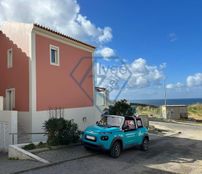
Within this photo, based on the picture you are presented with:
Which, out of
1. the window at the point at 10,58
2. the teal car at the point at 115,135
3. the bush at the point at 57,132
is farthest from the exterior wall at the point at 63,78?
the teal car at the point at 115,135

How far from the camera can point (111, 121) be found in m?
12.7

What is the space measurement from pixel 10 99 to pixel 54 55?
172 inches

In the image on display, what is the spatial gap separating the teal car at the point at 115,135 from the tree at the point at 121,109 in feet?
13.3

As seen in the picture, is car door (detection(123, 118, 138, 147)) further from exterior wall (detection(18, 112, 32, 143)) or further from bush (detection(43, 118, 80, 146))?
exterior wall (detection(18, 112, 32, 143))

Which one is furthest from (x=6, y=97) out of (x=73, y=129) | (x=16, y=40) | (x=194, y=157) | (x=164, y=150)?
(x=194, y=157)

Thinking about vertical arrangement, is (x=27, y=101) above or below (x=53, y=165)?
above

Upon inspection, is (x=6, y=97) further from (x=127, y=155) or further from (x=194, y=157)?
(x=194, y=157)

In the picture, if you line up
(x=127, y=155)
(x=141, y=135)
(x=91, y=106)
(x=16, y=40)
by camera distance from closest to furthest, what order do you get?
1. (x=127, y=155)
2. (x=141, y=135)
3. (x=16, y=40)
4. (x=91, y=106)

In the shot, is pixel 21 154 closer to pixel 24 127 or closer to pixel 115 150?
pixel 115 150

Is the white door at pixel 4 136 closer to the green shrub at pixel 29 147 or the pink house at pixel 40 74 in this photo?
the pink house at pixel 40 74

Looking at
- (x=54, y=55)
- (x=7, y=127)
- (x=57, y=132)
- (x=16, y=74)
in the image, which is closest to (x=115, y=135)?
(x=57, y=132)

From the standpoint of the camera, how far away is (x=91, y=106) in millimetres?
21172

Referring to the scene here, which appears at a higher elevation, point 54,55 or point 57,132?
point 54,55

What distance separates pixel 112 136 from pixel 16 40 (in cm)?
1004
